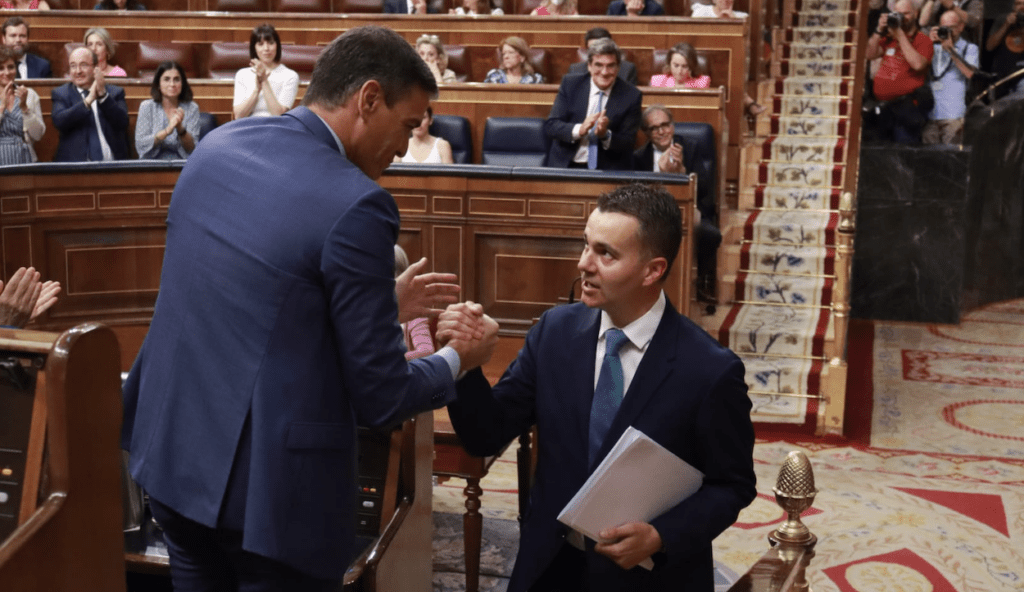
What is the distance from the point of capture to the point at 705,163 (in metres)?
5.68

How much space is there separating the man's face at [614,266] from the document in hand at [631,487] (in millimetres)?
234

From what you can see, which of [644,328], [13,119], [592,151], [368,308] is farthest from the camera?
[13,119]

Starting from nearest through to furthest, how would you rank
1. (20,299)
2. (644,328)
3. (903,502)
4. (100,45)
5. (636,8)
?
(644,328), (20,299), (903,502), (100,45), (636,8)

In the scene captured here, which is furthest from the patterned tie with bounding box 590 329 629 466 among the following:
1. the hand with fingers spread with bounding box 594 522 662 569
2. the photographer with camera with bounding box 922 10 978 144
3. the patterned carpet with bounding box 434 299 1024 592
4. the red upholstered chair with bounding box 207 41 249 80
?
the photographer with camera with bounding box 922 10 978 144

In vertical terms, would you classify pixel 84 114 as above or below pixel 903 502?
above

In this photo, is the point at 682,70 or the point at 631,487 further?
the point at 682,70

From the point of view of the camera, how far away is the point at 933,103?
291 inches

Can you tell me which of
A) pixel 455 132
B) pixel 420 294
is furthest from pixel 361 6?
pixel 420 294

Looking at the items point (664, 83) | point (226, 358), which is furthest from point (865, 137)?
point (226, 358)

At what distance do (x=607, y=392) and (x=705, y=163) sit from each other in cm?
409

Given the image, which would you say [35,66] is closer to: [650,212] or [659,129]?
[659,129]

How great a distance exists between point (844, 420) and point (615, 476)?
3.69 m

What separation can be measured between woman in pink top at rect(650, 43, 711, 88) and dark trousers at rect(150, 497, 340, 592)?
199 inches

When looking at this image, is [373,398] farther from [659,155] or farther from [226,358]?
[659,155]
